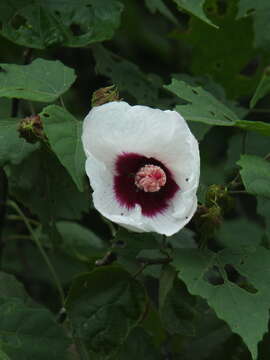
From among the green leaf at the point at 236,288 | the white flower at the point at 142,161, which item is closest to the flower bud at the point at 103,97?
the white flower at the point at 142,161

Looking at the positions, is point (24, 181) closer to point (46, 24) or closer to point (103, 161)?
point (103, 161)

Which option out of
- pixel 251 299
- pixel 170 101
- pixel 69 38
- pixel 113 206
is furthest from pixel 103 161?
pixel 170 101

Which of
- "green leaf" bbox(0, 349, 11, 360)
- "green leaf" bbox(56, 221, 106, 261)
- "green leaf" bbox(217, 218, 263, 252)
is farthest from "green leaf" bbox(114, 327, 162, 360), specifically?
"green leaf" bbox(217, 218, 263, 252)

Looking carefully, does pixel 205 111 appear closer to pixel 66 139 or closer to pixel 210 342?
pixel 66 139

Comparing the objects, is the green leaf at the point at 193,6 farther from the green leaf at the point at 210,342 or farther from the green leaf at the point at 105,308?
the green leaf at the point at 210,342

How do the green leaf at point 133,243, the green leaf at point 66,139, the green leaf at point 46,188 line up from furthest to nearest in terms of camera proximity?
the green leaf at point 46,188 < the green leaf at point 133,243 < the green leaf at point 66,139
